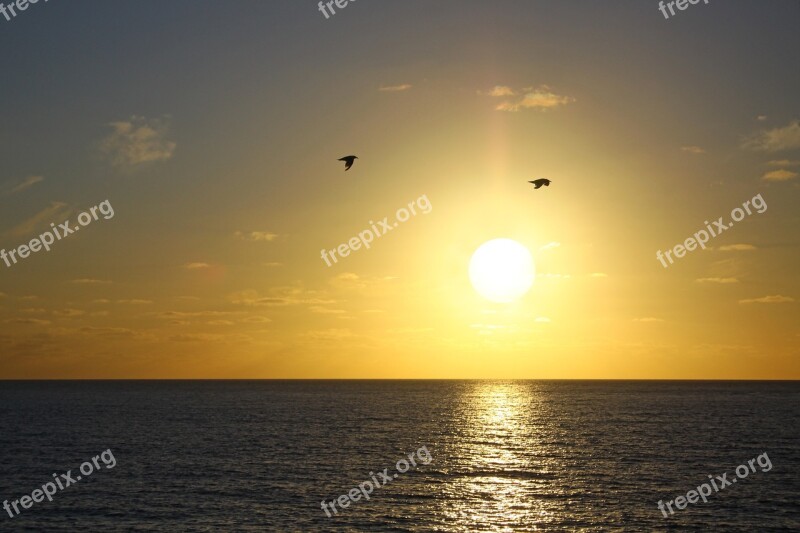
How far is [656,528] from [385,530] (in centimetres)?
1888

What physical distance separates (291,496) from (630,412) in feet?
440

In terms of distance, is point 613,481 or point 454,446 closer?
point 613,481

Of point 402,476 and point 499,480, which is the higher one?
point 402,476

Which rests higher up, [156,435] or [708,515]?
[156,435]

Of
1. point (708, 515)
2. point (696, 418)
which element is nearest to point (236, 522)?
point (708, 515)

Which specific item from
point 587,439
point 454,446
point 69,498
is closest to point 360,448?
point 454,446

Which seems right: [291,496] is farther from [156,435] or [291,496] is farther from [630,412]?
[630,412]

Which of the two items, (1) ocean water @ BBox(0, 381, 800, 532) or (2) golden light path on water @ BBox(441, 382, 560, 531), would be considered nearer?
(1) ocean water @ BBox(0, 381, 800, 532)

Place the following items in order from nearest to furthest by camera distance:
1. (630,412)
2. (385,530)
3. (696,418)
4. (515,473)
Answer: (385,530)
(515,473)
(696,418)
(630,412)

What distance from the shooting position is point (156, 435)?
116 m

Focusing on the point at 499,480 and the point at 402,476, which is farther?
the point at 402,476

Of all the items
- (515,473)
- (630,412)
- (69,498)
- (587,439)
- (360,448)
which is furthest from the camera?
(630,412)

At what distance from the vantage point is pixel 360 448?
9788cm

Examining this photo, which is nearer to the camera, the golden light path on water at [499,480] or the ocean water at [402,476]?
the ocean water at [402,476]
